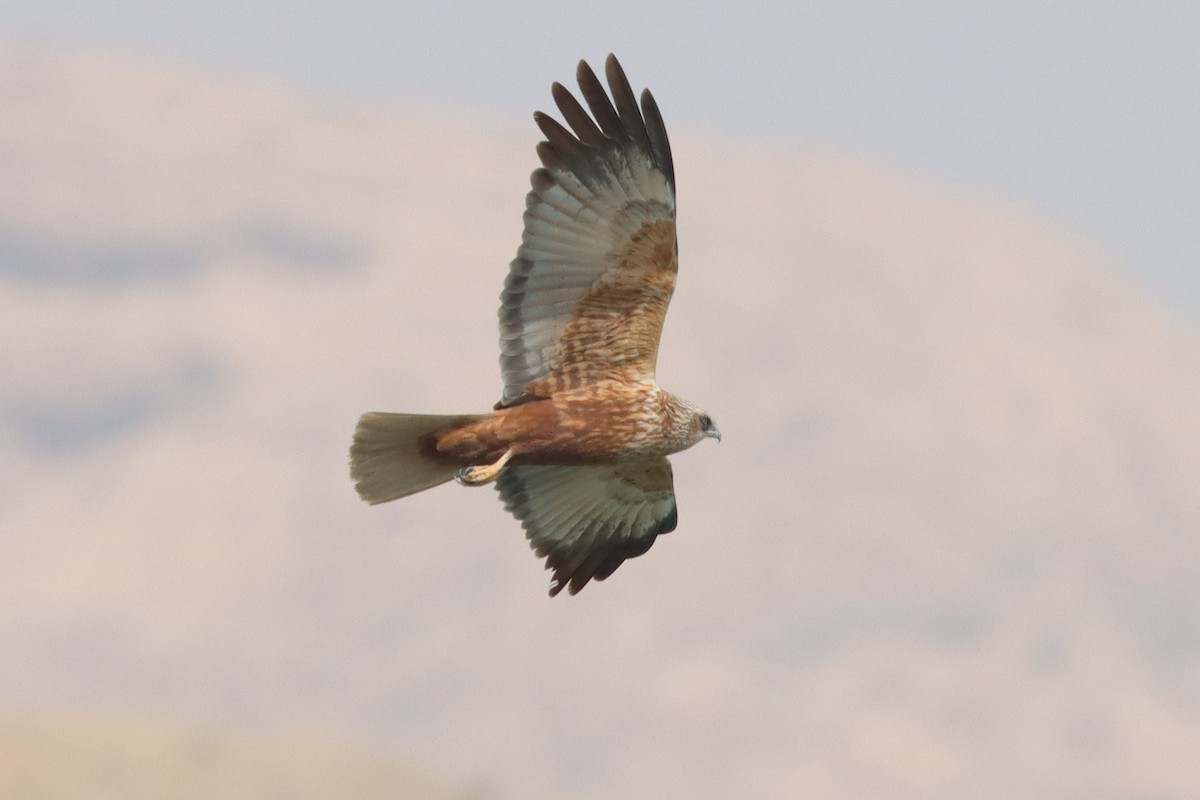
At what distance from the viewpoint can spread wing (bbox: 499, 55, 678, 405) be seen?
10727 mm

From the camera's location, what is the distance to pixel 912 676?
84938mm

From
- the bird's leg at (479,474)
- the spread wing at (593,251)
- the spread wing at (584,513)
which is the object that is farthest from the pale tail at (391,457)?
the spread wing at (584,513)

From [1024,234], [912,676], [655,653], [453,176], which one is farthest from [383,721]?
[1024,234]

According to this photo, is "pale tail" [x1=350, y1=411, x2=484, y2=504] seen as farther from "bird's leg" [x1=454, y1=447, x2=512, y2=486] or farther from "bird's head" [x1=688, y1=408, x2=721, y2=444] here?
"bird's head" [x1=688, y1=408, x2=721, y2=444]

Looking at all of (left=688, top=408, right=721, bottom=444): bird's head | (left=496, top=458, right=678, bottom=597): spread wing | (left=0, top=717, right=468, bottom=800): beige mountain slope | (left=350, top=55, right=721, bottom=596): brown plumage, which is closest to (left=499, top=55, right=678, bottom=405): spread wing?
(left=350, top=55, right=721, bottom=596): brown plumage

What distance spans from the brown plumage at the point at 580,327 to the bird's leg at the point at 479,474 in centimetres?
1

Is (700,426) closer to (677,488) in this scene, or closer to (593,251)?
(593,251)

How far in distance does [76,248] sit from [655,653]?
162ft

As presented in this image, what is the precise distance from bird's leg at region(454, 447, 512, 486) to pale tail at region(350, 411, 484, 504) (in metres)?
0.33

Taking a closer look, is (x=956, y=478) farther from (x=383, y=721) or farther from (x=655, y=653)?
(x=383, y=721)

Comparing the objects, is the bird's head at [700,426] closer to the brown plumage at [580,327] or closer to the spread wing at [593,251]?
the brown plumage at [580,327]

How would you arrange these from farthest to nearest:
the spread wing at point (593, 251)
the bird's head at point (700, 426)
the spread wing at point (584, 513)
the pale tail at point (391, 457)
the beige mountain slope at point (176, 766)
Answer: the beige mountain slope at point (176, 766) < the spread wing at point (584, 513) < the bird's head at point (700, 426) < the pale tail at point (391, 457) < the spread wing at point (593, 251)

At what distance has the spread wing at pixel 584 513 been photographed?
39.3ft

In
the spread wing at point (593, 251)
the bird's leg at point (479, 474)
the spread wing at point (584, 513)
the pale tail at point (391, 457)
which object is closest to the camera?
the bird's leg at point (479, 474)
